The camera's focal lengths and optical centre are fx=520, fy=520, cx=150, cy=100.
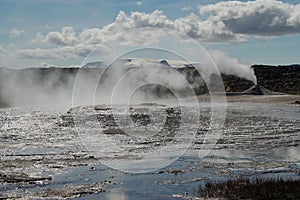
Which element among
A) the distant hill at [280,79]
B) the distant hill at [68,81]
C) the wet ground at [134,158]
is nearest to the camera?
the wet ground at [134,158]

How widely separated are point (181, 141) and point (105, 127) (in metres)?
12.5

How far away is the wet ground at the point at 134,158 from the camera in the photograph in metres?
19.5

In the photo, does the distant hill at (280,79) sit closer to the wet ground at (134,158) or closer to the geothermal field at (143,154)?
the geothermal field at (143,154)

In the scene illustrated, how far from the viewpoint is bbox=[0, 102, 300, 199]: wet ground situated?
19.5 m

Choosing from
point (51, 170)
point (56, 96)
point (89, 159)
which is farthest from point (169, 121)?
point (56, 96)

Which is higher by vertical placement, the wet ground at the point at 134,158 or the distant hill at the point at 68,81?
the distant hill at the point at 68,81

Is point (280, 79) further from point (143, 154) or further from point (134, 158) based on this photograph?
point (134, 158)

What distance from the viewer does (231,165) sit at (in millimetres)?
23688

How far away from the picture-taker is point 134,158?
26.6 meters

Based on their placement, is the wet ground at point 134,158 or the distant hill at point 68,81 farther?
the distant hill at point 68,81

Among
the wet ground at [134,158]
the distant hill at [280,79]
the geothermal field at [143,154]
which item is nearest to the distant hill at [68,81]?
the distant hill at [280,79]

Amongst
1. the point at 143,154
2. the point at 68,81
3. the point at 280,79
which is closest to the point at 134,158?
the point at 143,154

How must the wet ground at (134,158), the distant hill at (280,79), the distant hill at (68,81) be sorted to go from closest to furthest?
the wet ground at (134,158)
the distant hill at (68,81)
the distant hill at (280,79)

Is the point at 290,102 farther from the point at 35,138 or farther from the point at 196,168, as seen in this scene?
the point at 196,168
